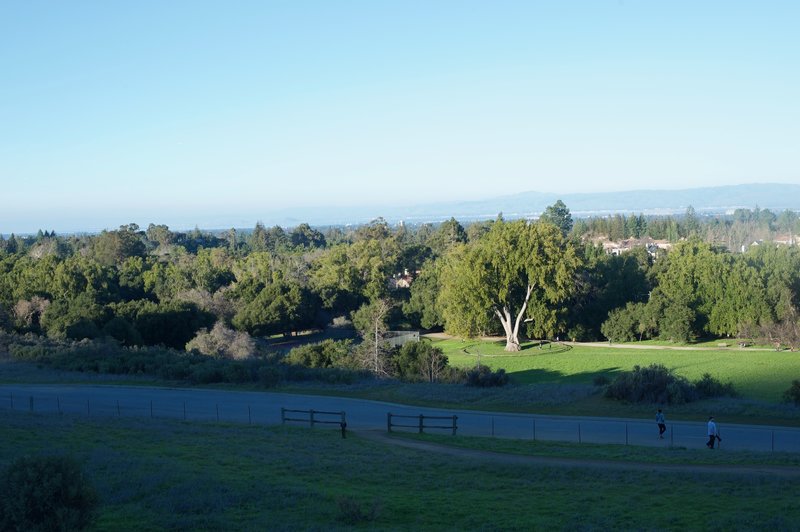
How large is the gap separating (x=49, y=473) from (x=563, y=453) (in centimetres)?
1290

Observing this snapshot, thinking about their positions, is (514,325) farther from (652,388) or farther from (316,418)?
(316,418)

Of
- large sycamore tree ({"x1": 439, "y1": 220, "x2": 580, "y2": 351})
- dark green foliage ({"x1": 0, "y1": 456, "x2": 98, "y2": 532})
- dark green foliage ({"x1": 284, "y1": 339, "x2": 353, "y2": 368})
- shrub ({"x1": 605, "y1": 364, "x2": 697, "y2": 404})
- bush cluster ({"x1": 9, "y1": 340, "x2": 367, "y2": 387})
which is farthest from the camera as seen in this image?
large sycamore tree ({"x1": 439, "y1": 220, "x2": 580, "y2": 351})

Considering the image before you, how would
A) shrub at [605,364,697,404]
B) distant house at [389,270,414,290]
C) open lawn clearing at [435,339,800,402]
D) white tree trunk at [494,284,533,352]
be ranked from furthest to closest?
distant house at [389,270,414,290]
white tree trunk at [494,284,533,352]
open lawn clearing at [435,339,800,402]
shrub at [605,364,697,404]

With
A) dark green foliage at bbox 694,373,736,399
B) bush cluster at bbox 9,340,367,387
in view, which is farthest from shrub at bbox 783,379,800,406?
bush cluster at bbox 9,340,367,387

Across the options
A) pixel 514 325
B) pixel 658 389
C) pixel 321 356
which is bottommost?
pixel 514 325

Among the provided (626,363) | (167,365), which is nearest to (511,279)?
(626,363)

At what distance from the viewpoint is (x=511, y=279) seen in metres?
60.7

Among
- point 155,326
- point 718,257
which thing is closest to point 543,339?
point 718,257

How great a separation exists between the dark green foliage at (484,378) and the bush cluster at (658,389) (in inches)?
235

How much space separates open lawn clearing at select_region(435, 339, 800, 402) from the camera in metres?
38.9

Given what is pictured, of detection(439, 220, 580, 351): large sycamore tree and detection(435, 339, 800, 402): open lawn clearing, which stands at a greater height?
detection(439, 220, 580, 351): large sycamore tree

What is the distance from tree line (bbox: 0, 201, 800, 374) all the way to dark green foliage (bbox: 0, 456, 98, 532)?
3326 centimetres

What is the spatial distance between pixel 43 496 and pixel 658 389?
22.7m

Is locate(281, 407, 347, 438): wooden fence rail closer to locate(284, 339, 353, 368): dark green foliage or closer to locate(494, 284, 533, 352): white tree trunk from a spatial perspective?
locate(284, 339, 353, 368): dark green foliage
